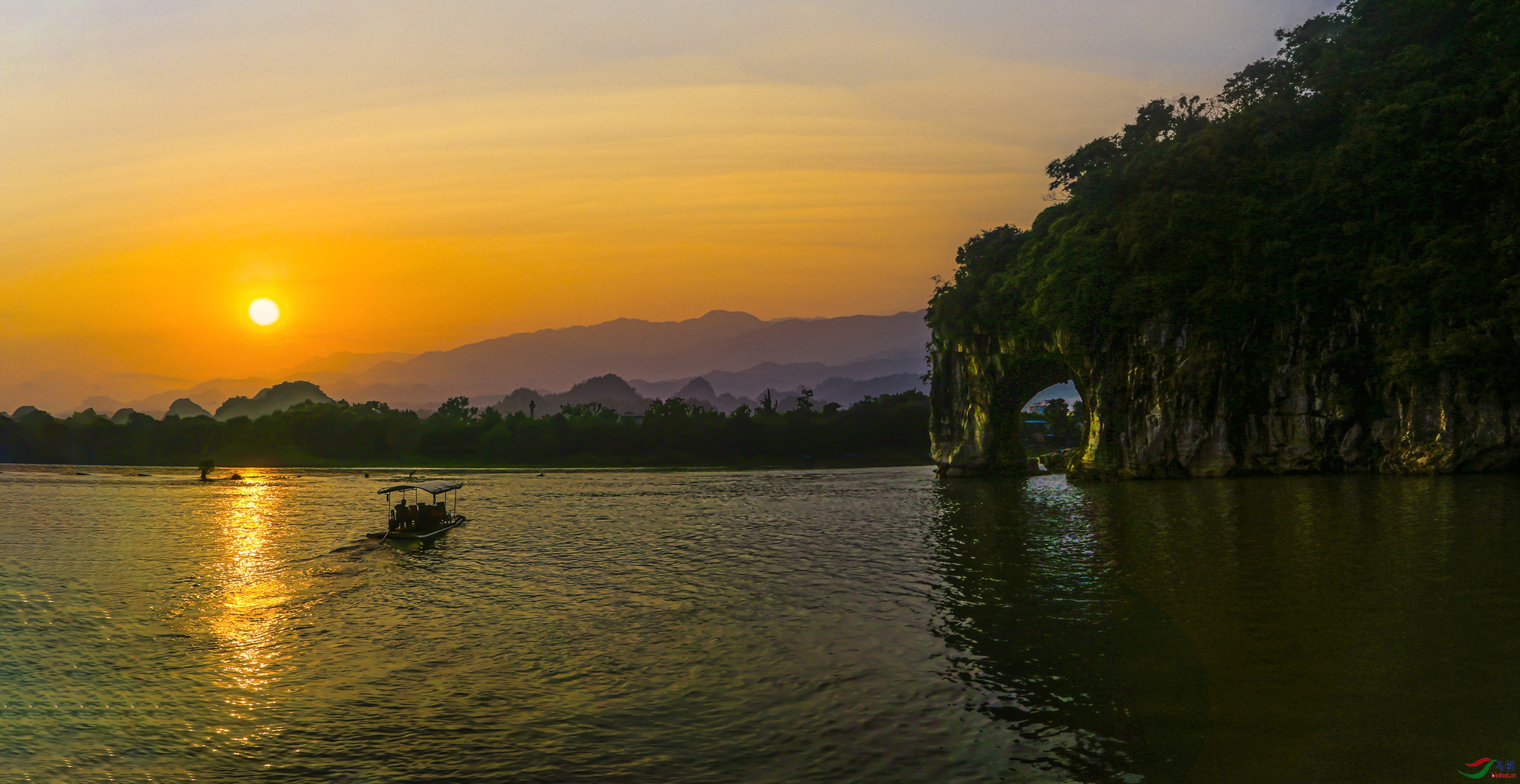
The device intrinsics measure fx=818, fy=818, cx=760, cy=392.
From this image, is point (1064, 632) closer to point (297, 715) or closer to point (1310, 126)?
point (297, 715)

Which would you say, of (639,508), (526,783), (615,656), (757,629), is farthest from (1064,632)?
(639,508)

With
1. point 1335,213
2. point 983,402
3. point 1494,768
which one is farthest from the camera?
point 983,402

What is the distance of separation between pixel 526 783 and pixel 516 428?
14454 centimetres

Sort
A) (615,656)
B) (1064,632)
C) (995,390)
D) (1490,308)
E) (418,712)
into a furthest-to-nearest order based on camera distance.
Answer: (995,390)
(1490,308)
(1064,632)
(615,656)
(418,712)

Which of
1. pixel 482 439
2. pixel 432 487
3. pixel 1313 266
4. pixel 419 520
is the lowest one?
pixel 419 520

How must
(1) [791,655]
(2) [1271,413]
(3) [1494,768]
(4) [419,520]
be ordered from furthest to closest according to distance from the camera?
(2) [1271,413]
(4) [419,520]
(1) [791,655]
(3) [1494,768]

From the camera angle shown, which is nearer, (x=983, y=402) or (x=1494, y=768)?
(x=1494, y=768)

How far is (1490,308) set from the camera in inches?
2215

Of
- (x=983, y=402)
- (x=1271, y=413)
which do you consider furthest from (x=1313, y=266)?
(x=983, y=402)

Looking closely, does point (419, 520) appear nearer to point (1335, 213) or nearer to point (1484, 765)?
point (1484, 765)

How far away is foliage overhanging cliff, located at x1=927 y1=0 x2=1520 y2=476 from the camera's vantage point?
5703cm

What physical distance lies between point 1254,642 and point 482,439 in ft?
468

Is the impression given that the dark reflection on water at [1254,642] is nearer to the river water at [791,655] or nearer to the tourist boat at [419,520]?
the river water at [791,655]

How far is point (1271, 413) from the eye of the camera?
6744 cm
